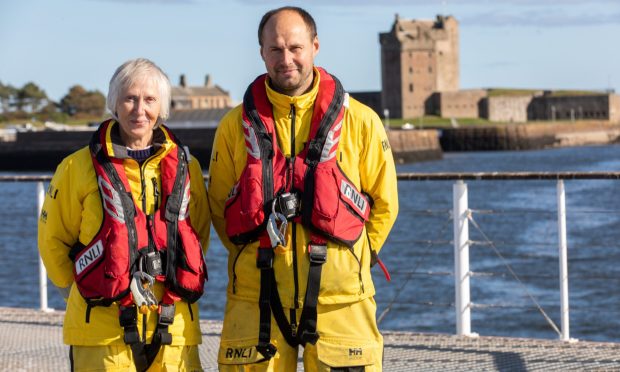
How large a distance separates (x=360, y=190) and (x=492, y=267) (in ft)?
55.5

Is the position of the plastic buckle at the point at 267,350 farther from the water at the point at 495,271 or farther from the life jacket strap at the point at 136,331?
the water at the point at 495,271

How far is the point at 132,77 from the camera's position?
3301mm

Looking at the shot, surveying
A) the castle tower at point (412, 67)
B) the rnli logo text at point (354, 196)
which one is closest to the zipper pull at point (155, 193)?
the rnli logo text at point (354, 196)

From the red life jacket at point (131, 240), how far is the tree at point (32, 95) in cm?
12133

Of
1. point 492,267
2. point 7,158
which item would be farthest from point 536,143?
point 492,267

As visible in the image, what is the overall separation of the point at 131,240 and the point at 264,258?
37 centimetres

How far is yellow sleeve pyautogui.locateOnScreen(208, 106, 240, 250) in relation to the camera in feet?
11.3

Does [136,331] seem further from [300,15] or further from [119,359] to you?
[300,15]

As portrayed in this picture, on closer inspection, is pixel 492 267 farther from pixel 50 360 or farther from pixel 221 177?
pixel 221 177

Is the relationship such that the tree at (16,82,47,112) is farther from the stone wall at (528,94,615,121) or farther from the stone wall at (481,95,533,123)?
the stone wall at (528,94,615,121)

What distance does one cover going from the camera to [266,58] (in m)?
3.35

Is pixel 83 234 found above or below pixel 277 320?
above

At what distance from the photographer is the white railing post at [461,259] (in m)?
6.10

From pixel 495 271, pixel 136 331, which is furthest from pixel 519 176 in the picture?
pixel 495 271
